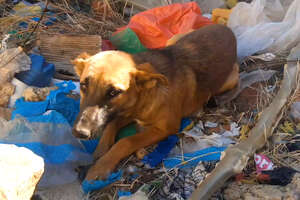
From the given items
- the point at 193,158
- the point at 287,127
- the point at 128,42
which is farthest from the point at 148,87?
the point at 128,42

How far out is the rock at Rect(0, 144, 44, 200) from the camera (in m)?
2.15

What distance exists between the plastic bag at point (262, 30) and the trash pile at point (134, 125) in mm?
16

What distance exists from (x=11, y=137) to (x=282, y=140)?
2842 millimetres

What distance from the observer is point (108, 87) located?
301 cm

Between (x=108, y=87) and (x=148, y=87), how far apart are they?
1.69 feet

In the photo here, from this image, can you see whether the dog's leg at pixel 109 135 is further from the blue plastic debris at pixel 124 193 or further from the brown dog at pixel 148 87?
the blue plastic debris at pixel 124 193

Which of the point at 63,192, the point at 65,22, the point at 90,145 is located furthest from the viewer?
the point at 65,22

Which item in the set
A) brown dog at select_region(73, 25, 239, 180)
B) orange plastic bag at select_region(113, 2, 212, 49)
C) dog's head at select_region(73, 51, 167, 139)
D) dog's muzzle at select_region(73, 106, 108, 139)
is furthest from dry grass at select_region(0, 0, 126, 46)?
dog's muzzle at select_region(73, 106, 108, 139)

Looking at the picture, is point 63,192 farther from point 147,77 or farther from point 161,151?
point 147,77

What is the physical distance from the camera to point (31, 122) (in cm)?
344

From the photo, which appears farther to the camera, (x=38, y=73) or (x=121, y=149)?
(x=38, y=73)

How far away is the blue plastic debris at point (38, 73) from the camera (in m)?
4.43

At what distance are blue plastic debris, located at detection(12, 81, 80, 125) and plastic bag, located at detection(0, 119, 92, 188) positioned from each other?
0.10 meters

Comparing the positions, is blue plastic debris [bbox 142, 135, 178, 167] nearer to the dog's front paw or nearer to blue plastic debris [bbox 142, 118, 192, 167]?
blue plastic debris [bbox 142, 118, 192, 167]
